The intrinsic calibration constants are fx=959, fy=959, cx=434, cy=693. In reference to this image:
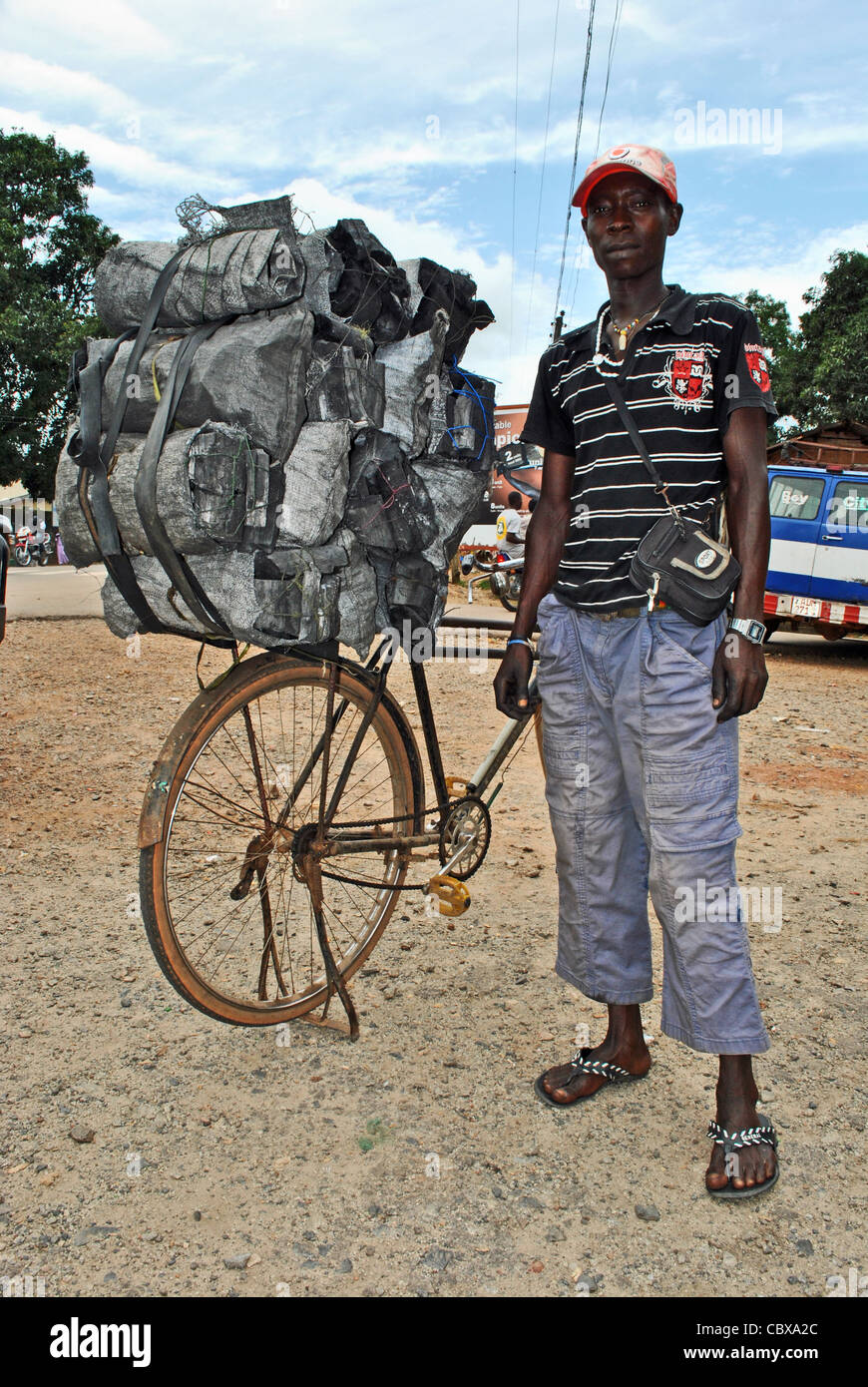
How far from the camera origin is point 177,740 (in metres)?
2.43

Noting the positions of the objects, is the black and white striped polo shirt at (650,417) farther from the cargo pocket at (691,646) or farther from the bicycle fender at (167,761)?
the bicycle fender at (167,761)

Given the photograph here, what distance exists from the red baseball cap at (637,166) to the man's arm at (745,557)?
598 mm

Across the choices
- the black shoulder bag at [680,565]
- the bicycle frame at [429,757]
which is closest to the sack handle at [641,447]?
the black shoulder bag at [680,565]

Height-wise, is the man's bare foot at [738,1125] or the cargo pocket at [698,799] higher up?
the cargo pocket at [698,799]

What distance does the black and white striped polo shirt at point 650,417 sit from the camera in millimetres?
2260

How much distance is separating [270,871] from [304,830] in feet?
1.73

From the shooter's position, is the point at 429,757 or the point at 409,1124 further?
the point at 429,757

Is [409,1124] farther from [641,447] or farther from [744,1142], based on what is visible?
[641,447]

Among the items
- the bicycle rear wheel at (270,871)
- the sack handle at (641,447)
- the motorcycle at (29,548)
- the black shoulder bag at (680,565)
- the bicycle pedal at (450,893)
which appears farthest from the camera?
the motorcycle at (29,548)

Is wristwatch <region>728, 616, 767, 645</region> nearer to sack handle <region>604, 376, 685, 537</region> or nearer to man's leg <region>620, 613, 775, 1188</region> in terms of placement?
man's leg <region>620, 613, 775, 1188</region>

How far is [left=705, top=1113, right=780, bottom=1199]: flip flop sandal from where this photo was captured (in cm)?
221

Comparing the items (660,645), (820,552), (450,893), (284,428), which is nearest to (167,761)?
(284,428)

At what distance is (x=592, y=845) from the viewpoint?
2564mm

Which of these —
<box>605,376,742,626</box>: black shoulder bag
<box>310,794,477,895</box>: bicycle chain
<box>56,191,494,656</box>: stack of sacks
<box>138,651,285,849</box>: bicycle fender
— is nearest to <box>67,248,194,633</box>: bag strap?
<box>56,191,494,656</box>: stack of sacks
